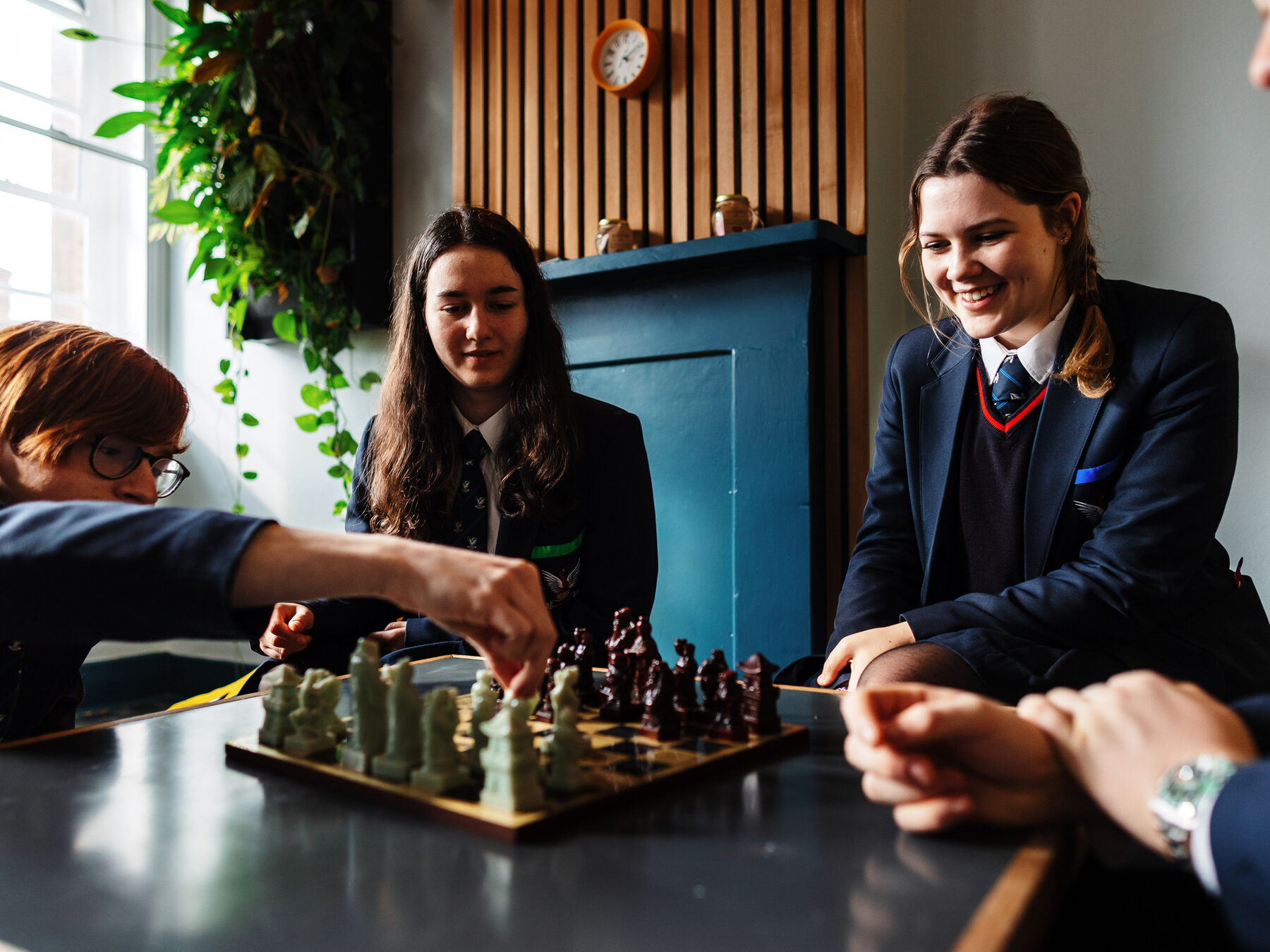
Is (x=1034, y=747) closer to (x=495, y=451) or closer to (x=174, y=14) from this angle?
(x=495, y=451)

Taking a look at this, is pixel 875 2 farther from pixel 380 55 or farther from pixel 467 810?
pixel 467 810

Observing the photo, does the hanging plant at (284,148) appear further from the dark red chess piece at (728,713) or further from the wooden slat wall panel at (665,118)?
the dark red chess piece at (728,713)

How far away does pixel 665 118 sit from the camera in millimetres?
3008

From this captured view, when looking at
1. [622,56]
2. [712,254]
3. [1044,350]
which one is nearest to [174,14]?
[622,56]

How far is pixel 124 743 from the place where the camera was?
3.71ft

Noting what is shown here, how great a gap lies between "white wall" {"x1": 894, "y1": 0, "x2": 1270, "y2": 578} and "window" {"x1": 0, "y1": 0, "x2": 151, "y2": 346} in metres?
3.20

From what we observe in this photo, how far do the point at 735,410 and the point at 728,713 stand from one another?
1801 millimetres

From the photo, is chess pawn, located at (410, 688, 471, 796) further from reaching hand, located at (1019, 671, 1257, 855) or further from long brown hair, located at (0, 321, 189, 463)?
long brown hair, located at (0, 321, 189, 463)

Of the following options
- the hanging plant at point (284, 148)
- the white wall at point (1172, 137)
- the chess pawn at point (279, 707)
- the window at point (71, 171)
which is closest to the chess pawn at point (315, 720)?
the chess pawn at point (279, 707)

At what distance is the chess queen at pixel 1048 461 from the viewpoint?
1.67 metres

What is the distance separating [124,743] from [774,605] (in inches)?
74.7

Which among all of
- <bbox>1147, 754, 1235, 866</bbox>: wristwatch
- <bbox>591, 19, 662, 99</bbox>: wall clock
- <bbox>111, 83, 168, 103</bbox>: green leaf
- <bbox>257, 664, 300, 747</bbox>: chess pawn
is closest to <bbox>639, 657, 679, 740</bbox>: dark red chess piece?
<bbox>257, 664, 300, 747</bbox>: chess pawn

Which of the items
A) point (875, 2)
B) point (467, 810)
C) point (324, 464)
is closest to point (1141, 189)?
point (875, 2)

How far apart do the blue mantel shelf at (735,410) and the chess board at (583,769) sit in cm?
161
